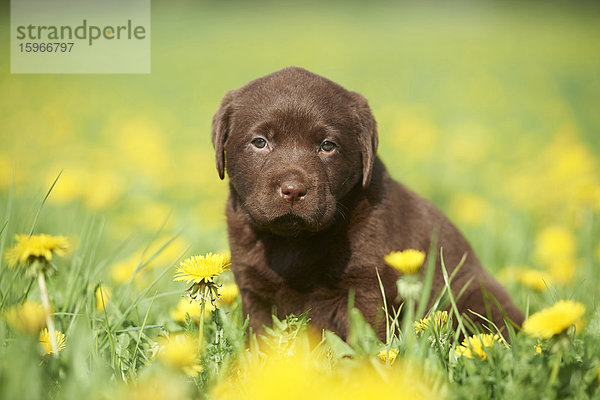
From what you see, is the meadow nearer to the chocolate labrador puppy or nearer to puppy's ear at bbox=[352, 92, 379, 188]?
the chocolate labrador puppy

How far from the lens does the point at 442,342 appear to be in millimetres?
2162

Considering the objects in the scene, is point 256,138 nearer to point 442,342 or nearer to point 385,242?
point 385,242

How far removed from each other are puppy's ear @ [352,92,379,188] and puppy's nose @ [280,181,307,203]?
A: 1.28ft

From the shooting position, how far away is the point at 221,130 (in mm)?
3025

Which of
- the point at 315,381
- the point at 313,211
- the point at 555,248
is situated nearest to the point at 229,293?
the point at 313,211

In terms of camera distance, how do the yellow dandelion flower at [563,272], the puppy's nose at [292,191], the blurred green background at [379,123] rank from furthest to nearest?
1. the blurred green background at [379,123]
2. the yellow dandelion flower at [563,272]
3. the puppy's nose at [292,191]

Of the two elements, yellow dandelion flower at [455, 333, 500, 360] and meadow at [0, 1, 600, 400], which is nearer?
meadow at [0, 1, 600, 400]

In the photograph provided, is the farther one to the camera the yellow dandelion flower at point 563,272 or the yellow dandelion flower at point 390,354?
the yellow dandelion flower at point 563,272

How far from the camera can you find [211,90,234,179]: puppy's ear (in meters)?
2.98

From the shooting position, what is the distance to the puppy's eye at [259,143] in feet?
9.50

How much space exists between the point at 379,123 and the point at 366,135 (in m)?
6.10

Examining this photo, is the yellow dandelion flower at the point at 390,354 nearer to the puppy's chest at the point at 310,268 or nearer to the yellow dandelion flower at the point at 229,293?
the puppy's chest at the point at 310,268

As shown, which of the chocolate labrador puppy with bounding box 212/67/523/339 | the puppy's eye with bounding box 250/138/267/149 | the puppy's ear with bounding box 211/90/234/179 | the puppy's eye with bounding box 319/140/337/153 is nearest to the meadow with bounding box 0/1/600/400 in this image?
the chocolate labrador puppy with bounding box 212/67/523/339

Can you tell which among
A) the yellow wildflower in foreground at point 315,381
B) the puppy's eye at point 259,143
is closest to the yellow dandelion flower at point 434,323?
the yellow wildflower in foreground at point 315,381
